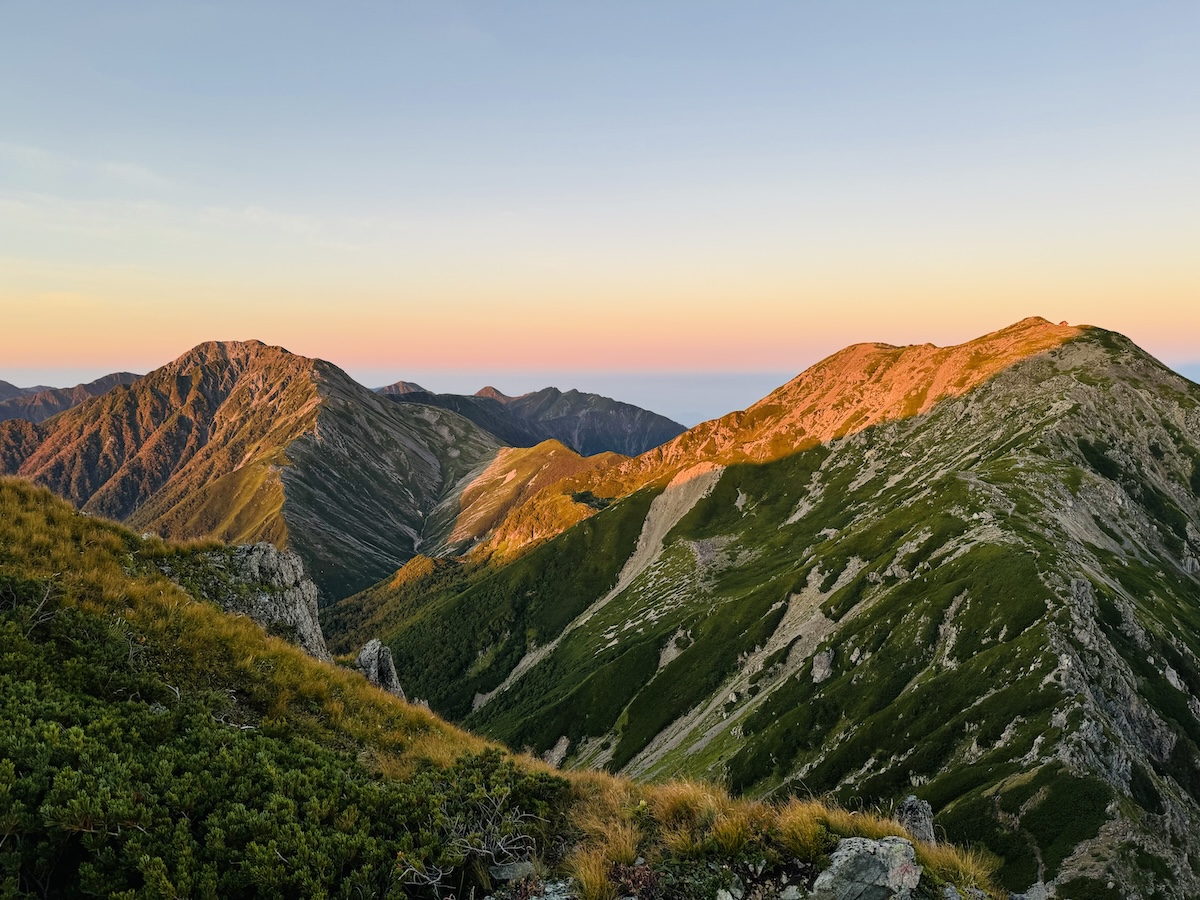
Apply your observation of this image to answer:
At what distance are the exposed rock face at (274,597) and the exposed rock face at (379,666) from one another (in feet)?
16.5

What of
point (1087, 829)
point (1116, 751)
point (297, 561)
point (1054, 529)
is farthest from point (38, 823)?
point (1054, 529)

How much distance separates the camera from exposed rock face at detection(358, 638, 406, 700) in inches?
1705

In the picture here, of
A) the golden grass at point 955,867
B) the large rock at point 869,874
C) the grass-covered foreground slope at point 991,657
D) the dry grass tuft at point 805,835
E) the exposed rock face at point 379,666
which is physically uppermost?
the dry grass tuft at point 805,835

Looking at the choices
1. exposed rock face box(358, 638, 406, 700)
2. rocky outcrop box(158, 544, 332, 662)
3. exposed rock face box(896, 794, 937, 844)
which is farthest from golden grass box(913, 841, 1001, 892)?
exposed rock face box(358, 638, 406, 700)

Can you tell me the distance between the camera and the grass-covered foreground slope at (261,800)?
9562mm

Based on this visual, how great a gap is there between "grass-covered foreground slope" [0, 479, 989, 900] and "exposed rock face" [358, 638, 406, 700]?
2644 centimetres

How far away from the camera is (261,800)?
11227 mm

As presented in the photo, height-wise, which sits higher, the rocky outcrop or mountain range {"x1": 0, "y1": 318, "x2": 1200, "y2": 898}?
the rocky outcrop

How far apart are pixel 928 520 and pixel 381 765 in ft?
438

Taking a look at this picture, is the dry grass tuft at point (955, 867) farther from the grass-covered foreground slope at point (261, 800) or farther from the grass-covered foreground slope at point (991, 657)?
the grass-covered foreground slope at point (991, 657)

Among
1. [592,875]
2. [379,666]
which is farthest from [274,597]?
[592,875]

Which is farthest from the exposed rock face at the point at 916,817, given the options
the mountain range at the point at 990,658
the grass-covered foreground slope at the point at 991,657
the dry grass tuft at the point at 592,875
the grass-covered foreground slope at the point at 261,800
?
the dry grass tuft at the point at 592,875

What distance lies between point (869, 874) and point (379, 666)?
4092 cm

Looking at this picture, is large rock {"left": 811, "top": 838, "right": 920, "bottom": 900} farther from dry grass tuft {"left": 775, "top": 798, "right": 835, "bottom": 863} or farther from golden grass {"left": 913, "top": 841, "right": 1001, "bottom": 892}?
golden grass {"left": 913, "top": 841, "right": 1001, "bottom": 892}
